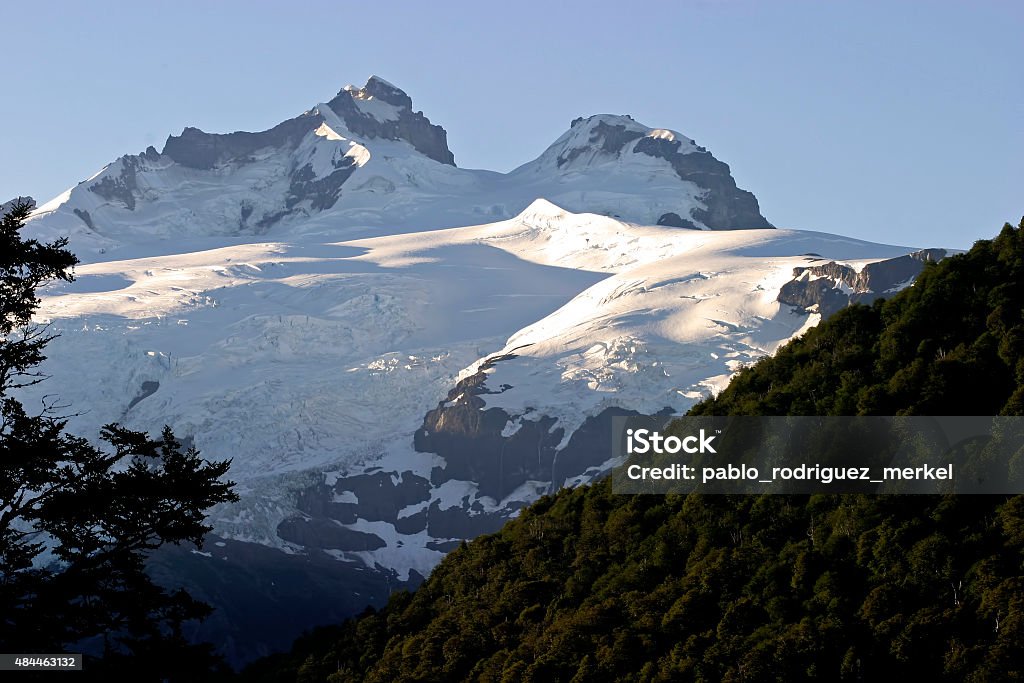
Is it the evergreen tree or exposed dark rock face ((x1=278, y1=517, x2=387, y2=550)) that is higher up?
the evergreen tree

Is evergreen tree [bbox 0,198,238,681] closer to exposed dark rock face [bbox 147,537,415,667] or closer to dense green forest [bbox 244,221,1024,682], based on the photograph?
dense green forest [bbox 244,221,1024,682]

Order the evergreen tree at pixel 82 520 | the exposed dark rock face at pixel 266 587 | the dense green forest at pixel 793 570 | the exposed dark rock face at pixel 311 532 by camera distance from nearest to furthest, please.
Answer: the evergreen tree at pixel 82 520
the dense green forest at pixel 793 570
the exposed dark rock face at pixel 266 587
the exposed dark rock face at pixel 311 532

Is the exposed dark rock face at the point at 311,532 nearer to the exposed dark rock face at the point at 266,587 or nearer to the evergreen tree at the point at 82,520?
the exposed dark rock face at the point at 266,587

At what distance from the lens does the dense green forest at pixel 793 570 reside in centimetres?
4438

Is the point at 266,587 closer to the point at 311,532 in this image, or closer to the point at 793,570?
the point at 311,532

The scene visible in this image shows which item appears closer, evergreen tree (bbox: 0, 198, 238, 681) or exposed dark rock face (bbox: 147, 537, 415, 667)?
evergreen tree (bbox: 0, 198, 238, 681)

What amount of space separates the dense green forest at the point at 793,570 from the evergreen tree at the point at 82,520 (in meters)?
28.1

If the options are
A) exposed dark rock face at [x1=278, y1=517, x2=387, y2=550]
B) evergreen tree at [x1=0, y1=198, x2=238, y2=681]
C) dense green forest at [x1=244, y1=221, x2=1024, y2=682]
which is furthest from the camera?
exposed dark rock face at [x1=278, y1=517, x2=387, y2=550]

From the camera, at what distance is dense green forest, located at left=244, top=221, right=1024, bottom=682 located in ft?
146

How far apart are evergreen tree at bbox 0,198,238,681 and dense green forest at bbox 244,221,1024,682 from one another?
92.1ft

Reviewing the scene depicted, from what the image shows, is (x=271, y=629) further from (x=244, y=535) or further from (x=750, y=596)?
(x=750, y=596)

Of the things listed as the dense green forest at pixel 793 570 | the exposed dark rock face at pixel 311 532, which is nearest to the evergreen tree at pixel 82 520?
the dense green forest at pixel 793 570

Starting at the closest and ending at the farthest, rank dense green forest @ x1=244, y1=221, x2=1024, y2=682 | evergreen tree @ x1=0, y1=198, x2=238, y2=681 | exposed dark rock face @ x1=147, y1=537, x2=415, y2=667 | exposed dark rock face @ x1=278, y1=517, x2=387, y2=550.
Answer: evergreen tree @ x1=0, y1=198, x2=238, y2=681, dense green forest @ x1=244, y1=221, x2=1024, y2=682, exposed dark rock face @ x1=147, y1=537, x2=415, y2=667, exposed dark rock face @ x1=278, y1=517, x2=387, y2=550

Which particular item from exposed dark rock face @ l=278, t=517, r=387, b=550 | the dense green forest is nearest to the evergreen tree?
the dense green forest
